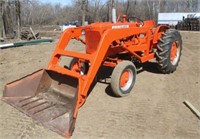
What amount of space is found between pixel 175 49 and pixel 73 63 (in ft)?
9.13

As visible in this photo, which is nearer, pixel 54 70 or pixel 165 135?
pixel 165 135

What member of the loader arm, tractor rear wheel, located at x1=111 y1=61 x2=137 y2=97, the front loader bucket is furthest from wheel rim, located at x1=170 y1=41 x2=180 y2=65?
the front loader bucket

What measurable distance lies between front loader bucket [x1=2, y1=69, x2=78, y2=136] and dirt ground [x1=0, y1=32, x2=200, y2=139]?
5.6 inches

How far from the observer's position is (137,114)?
14.6 ft

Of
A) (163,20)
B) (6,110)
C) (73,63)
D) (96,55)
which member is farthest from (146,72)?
(163,20)

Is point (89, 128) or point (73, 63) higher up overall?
point (73, 63)

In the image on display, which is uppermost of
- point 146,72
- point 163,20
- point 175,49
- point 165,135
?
point 163,20

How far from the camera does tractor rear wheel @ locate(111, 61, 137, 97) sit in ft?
16.1

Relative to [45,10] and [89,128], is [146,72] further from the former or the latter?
[45,10]

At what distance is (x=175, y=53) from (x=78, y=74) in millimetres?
3334

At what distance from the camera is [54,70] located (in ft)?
16.0

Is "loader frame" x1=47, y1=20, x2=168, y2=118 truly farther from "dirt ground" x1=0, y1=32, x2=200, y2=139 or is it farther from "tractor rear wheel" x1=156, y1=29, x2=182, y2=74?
"dirt ground" x1=0, y1=32, x2=200, y2=139

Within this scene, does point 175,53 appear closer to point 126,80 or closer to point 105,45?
point 126,80

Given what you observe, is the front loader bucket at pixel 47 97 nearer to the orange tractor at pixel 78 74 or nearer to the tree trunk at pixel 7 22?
the orange tractor at pixel 78 74
